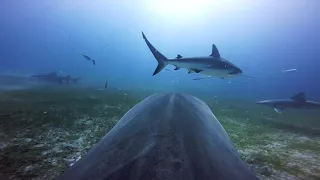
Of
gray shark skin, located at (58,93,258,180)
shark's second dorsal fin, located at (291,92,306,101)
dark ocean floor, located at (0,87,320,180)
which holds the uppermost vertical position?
gray shark skin, located at (58,93,258,180)

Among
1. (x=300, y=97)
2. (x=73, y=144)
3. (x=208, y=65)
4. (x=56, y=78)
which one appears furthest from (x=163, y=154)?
(x=56, y=78)

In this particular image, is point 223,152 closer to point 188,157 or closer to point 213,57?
point 188,157

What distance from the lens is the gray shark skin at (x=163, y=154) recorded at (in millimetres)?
1990

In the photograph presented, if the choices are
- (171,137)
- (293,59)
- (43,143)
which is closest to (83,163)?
(171,137)

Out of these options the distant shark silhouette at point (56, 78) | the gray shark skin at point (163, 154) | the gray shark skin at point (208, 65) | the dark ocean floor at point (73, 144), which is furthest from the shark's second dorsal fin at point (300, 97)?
the distant shark silhouette at point (56, 78)

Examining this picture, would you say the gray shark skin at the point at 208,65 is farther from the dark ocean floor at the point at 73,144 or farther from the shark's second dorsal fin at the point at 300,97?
the shark's second dorsal fin at the point at 300,97

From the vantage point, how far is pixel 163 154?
2172 mm

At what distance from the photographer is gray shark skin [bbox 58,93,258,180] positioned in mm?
1990

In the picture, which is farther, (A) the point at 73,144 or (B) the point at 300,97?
(B) the point at 300,97

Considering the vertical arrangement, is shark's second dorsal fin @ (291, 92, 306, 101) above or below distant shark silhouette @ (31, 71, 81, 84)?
below

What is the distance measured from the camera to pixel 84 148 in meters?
5.74

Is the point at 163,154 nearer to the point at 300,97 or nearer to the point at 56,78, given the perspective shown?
the point at 300,97

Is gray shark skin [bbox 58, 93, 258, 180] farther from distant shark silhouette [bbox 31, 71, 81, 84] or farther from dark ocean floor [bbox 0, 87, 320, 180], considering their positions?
distant shark silhouette [bbox 31, 71, 81, 84]

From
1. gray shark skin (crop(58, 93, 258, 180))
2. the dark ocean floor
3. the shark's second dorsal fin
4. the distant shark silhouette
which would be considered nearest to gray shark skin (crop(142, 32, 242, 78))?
the dark ocean floor
